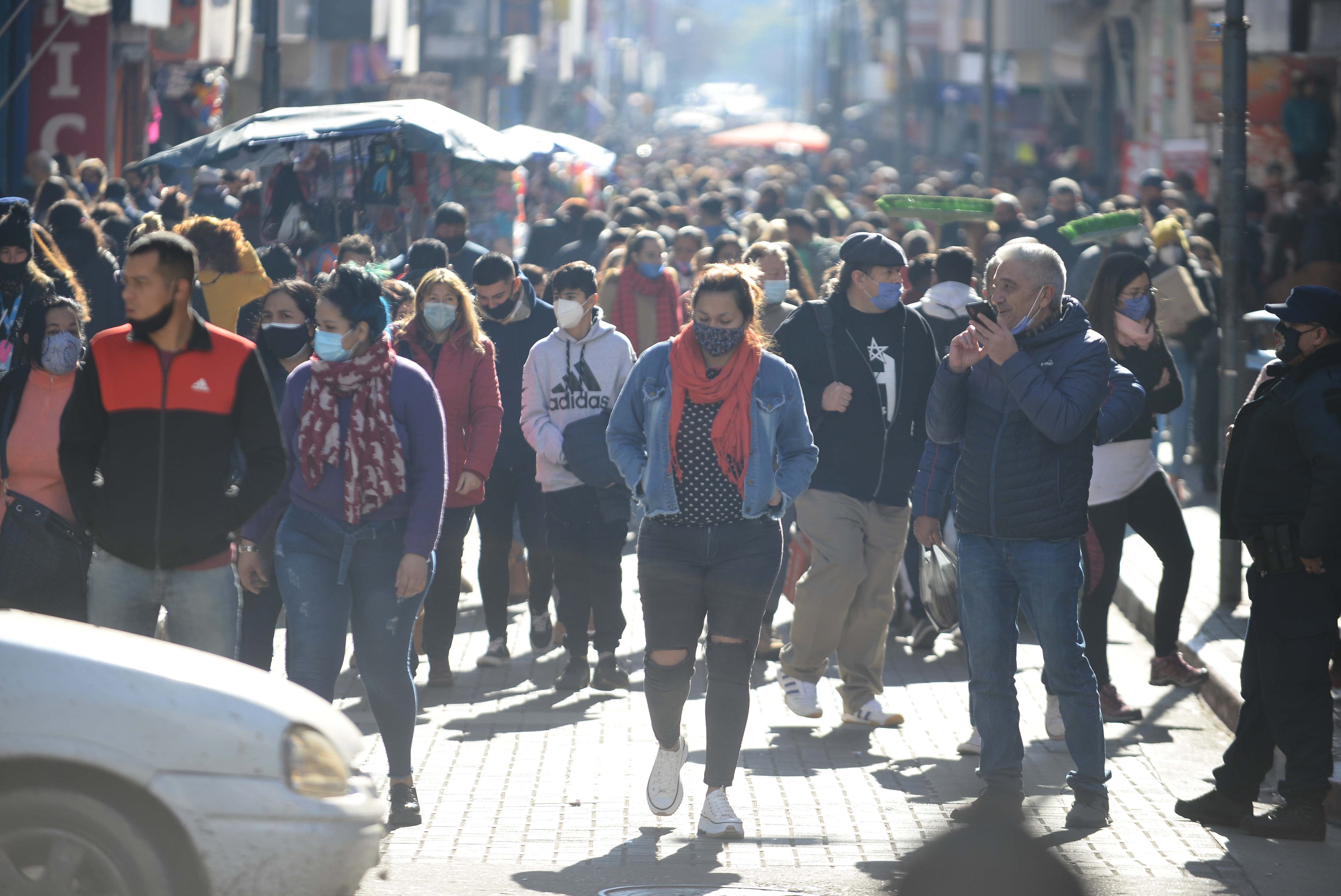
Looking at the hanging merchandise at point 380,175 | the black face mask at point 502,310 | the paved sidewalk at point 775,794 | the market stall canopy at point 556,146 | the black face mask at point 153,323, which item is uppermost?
the market stall canopy at point 556,146

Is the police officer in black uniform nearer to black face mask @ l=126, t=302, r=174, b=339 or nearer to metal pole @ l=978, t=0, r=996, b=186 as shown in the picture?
black face mask @ l=126, t=302, r=174, b=339

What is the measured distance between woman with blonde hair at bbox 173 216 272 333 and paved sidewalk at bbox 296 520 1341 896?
2.37 metres

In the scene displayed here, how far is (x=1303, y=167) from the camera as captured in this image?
19469 millimetres

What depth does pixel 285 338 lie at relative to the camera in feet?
23.4

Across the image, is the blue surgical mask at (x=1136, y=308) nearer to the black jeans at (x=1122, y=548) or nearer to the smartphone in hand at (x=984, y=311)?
the black jeans at (x=1122, y=548)

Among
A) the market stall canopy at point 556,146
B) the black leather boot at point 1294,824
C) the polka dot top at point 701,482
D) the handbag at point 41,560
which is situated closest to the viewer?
the polka dot top at point 701,482

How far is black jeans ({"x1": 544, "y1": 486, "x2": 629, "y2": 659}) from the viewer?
869cm

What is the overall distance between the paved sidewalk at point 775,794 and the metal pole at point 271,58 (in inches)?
326

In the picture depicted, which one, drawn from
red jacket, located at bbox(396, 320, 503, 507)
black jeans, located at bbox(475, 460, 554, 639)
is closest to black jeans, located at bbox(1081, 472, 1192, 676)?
red jacket, located at bbox(396, 320, 503, 507)

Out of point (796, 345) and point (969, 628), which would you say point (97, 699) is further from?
point (796, 345)

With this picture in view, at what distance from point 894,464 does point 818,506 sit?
38 centimetres

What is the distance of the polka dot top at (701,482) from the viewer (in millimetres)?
6199

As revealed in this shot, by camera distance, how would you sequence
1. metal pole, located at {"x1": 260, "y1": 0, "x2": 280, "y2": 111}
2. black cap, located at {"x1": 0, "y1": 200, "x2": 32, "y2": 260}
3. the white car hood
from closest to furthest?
the white car hood → black cap, located at {"x1": 0, "y1": 200, "x2": 32, "y2": 260} → metal pole, located at {"x1": 260, "y1": 0, "x2": 280, "y2": 111}

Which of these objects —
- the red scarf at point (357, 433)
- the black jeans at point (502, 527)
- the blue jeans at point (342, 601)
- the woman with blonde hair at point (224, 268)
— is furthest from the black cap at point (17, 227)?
the blue jeans at point (342, 601)
